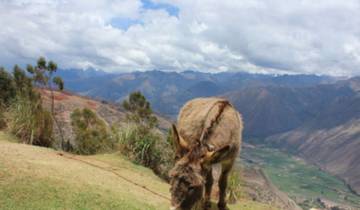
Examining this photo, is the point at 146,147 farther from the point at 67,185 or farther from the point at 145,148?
the point at 67,185

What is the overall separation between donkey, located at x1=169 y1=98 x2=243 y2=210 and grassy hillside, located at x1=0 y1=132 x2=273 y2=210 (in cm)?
265

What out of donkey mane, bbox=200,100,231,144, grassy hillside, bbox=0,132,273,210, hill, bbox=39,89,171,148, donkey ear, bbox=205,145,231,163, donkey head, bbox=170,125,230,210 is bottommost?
hill, bbox=39,89,171,148

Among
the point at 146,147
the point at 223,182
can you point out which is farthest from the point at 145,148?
the point at 223,182

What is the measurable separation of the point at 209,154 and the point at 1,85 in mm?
39749

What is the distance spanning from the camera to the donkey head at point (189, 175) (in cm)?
934

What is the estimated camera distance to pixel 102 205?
11.4 m

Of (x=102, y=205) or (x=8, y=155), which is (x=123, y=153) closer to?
(x=8, y=155)

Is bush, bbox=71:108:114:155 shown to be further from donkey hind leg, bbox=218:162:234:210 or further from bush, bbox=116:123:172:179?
donkey hind leg, bbox=218:162:234:210

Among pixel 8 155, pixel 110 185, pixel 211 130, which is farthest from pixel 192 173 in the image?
pixel 8 155

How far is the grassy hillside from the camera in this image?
35.4ft

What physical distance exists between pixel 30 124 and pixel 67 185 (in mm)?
10446

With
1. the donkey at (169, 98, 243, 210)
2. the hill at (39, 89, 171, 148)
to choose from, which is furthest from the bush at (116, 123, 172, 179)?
the donkey at (169, 98, 243, 210)

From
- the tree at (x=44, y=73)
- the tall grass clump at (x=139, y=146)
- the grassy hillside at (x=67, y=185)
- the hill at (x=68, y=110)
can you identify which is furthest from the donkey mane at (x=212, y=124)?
the tree at (x=44, y=73)

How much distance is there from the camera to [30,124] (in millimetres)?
21109
